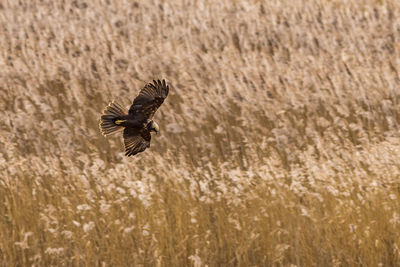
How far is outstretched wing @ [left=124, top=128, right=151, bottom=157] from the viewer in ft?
7.59

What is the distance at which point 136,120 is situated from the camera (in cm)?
235

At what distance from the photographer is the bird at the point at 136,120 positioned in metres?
2.31

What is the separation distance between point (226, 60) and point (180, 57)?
0.53 metres

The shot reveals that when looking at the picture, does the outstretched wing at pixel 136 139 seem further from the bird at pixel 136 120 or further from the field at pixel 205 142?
the field at pixel 205 142

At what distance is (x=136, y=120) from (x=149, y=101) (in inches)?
4.2

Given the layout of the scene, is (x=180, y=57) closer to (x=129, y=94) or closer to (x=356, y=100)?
(x=129, y=94)

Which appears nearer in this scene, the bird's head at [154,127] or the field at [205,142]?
Result: the bird's head at [154,127]

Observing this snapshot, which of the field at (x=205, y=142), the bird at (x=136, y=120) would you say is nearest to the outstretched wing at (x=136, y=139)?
the bird at (x=136, y=120)

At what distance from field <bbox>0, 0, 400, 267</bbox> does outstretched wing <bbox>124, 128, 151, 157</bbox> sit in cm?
164

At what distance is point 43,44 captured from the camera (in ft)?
27.0

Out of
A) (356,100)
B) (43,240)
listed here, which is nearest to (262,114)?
(356,100)

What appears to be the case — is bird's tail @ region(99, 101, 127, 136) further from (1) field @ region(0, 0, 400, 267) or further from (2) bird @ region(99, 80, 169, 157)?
(1) field @ region(0, 0, 400, 267)

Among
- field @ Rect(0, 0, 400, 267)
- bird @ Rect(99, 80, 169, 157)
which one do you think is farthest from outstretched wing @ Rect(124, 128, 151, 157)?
field @ Rect(0, 0, 400, 267)

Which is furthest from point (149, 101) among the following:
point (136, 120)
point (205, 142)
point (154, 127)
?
point (205, 142)
